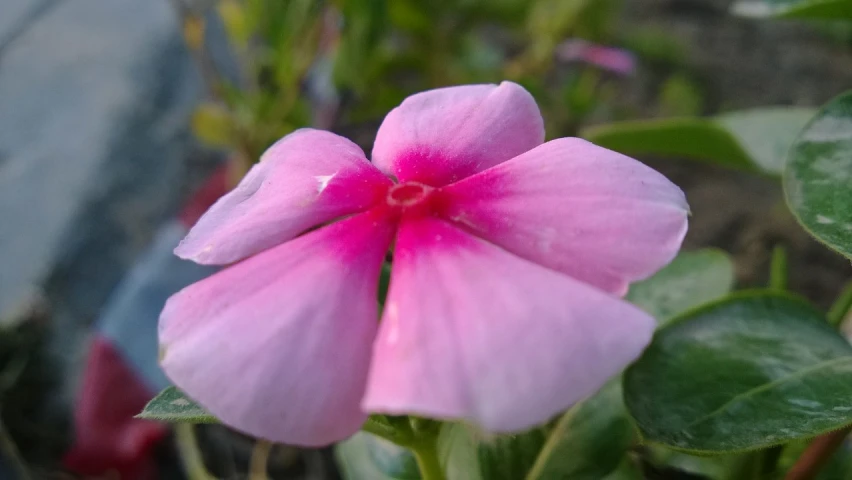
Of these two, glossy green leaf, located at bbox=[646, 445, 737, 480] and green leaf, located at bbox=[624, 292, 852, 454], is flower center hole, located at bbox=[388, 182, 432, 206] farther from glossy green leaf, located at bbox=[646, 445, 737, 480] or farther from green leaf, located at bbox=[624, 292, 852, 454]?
glossy green leaf, located at bbox=[646, 445, 737, 480]

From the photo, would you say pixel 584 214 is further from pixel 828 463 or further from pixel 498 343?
pixel 828 463

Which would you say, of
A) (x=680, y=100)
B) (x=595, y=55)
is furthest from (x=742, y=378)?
(x=680, y=100)

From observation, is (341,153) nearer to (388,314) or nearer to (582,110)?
(388,314)

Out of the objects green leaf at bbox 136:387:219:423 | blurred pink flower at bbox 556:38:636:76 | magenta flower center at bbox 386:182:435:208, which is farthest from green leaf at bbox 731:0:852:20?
blurred pink flower at bbox 556:38:636:76

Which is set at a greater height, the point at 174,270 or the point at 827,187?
the point at 827,187

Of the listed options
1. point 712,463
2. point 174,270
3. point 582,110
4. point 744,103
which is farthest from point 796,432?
point 744,103

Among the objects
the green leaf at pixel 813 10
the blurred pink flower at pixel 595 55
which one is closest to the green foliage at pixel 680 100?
A: the blurred pink flower at pixel 595 55

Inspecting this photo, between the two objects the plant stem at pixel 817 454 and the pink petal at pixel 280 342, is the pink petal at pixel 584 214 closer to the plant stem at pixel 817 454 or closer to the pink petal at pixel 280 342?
the pink petal at pixel 280 342
